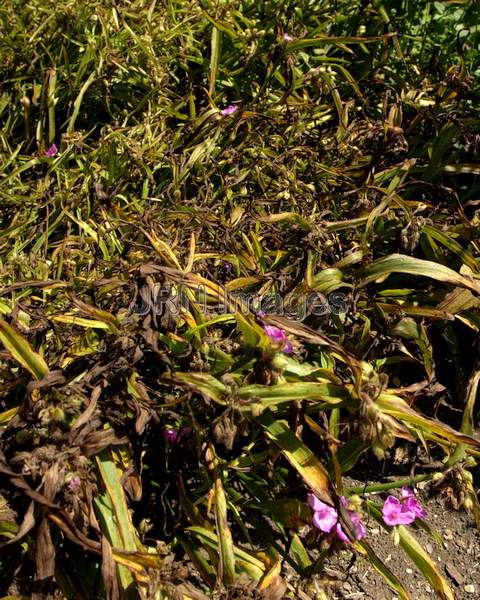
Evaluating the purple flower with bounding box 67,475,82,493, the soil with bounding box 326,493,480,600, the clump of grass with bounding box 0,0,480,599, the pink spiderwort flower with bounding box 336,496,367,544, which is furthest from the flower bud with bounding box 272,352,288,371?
the soil with bounding box 326,493,480,600

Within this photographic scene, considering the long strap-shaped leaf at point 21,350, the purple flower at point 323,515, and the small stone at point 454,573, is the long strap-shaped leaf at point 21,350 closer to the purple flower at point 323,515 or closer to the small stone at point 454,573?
the purple flower at point 323,515

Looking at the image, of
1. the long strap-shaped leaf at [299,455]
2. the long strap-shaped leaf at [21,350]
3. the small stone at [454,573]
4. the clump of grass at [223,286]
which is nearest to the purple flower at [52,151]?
the clump of grass at [223,286]

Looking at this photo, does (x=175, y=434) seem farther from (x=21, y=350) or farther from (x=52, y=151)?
(x=52, y=151)

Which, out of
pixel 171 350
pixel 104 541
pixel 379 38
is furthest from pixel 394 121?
pixel 104 541

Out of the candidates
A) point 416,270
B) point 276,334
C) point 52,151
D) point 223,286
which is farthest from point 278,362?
point 52,151

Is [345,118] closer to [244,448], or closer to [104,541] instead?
[244,448]

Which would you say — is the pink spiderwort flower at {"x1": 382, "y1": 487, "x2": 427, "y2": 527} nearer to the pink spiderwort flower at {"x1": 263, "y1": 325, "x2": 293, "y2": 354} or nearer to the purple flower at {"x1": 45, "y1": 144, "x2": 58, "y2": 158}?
the pink spiderwort flower at {"x1": 263, "y1": 325, "x2": 293, "y2": 354}
